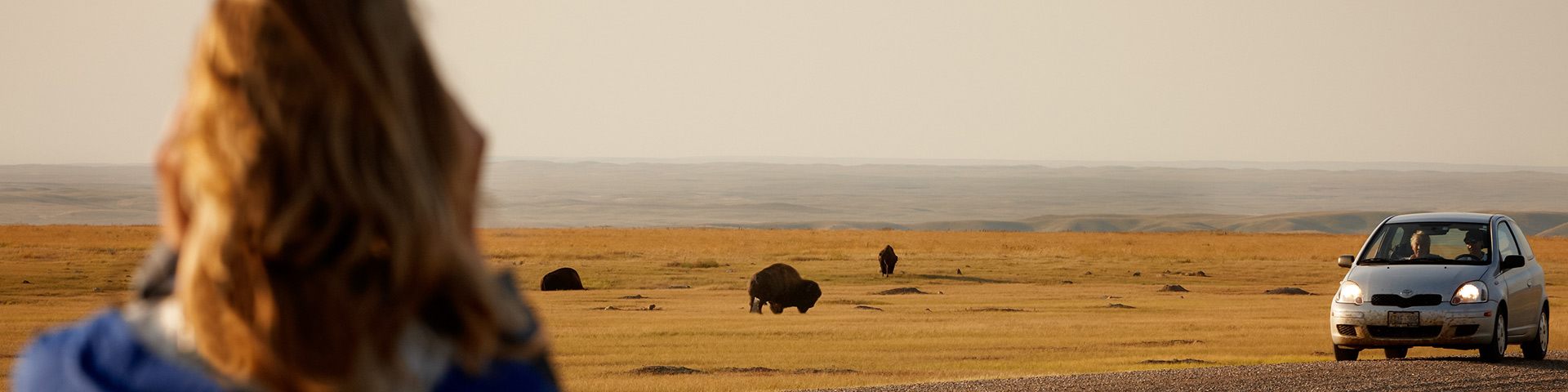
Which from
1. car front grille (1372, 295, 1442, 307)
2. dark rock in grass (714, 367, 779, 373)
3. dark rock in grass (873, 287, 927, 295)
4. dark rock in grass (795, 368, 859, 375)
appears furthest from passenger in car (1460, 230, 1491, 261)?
dark rock in grass (873, 287, 927, 295)

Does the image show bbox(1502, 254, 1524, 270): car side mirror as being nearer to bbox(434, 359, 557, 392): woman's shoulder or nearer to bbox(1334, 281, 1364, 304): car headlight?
bbox(1334, 281, 1364, 304): car headlight

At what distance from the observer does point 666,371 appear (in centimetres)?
1566

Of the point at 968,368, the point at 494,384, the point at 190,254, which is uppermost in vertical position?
the point at 190,254

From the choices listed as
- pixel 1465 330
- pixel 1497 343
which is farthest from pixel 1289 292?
pixel 1465 330

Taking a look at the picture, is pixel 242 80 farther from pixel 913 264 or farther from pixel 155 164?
pixel 913 264

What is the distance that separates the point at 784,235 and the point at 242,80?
86.3m

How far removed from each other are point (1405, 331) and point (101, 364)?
13880 mm

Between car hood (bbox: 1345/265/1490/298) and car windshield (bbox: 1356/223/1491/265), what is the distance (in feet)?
0.82

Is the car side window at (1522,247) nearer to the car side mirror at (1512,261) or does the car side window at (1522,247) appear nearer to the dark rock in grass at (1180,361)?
the car side mirror at (1512,261)

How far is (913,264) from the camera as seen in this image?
52.3m

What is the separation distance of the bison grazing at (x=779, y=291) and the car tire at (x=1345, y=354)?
16486 millimetres

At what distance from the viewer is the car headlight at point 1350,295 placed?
44.1ft

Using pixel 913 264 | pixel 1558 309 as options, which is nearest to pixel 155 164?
pixel 1558 309

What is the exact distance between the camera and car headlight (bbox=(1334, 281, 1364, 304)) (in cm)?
1345
